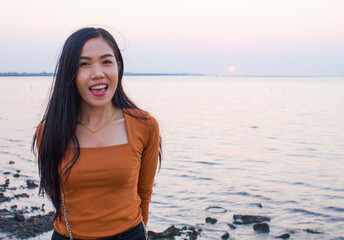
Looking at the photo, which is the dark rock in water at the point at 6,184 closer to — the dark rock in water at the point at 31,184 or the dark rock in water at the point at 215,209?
the dark rock in water at the point at 31,184

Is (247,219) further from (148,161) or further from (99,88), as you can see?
(99,88)

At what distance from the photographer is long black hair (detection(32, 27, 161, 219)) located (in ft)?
7.65

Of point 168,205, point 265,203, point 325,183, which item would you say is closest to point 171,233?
point 168,205

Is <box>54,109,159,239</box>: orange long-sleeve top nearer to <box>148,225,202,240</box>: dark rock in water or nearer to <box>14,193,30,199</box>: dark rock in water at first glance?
<box>148,225,202,240</box>: dark rock in water

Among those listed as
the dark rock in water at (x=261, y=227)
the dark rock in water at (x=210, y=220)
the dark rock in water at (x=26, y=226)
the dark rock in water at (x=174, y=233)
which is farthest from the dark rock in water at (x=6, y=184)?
the dark rock in water at (x=261, y=227)

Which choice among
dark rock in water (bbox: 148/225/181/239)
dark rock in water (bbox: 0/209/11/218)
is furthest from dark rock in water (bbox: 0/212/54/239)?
dark rock in water (bbox: 148/225/181/239)

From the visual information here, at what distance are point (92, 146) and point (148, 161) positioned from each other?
0.42 m

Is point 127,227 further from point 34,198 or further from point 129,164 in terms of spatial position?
point 34,198

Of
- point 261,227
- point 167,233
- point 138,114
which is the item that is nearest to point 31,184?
point 167,233

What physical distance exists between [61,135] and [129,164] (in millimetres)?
470

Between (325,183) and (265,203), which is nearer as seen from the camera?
(265,203)

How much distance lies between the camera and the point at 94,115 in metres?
2.50

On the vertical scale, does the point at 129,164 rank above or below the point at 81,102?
below

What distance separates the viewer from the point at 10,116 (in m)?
29.2
